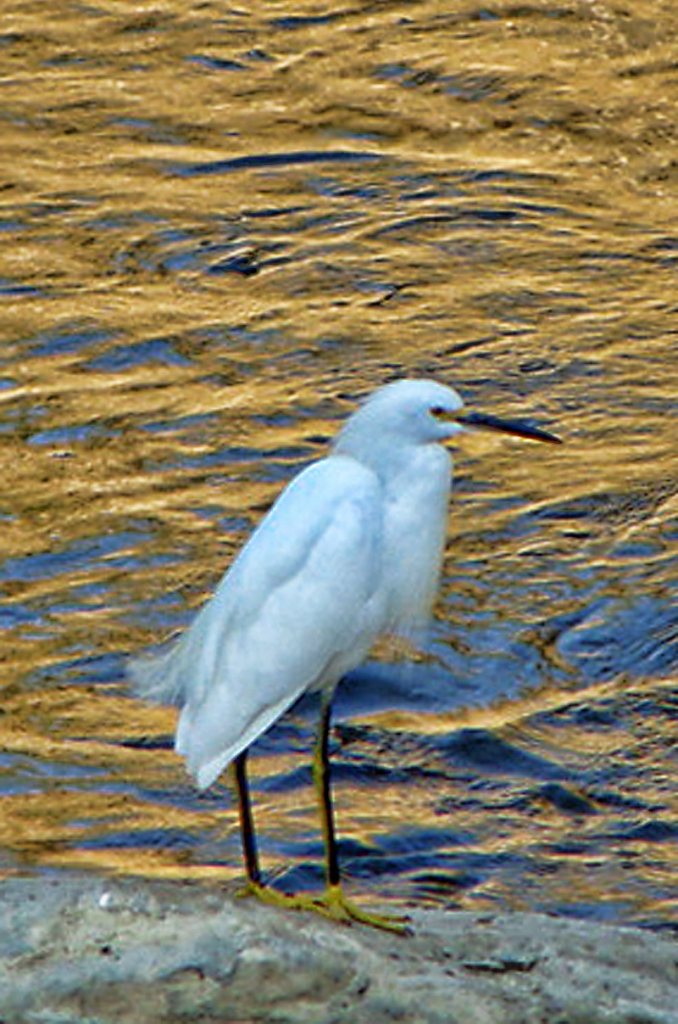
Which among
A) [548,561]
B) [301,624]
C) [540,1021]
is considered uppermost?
[301,624]

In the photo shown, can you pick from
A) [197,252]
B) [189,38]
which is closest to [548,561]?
[197,252]

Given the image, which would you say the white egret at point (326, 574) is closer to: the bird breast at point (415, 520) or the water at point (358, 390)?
the bird breast at point (415, 520)

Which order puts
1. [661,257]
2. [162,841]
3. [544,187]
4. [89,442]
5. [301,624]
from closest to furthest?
1. [301,624]
2. [162,841]
3. [89,442]
4. [661,257]
5. [544,187]

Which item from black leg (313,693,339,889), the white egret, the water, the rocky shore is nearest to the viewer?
the rocky shore

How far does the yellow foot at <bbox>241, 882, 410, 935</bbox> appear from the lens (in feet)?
16.4

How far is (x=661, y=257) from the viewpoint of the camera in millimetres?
9648

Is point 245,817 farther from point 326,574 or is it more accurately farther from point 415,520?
point 415,520

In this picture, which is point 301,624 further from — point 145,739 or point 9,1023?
point 145,739

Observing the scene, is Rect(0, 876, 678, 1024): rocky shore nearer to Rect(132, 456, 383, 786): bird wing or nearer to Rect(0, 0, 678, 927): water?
Rect(132, 456, 383, 786): bird wing

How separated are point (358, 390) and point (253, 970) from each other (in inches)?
176

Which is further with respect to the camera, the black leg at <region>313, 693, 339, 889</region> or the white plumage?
the black leg at <region>313, 693, 339, 889</region>

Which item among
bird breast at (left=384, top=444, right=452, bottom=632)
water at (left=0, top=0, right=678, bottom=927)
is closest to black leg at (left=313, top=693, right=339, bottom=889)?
bird breast at (left=384, top=444, right=452, bottom=632)

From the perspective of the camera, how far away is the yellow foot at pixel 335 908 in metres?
4.98

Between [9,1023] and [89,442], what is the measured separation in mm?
4181
